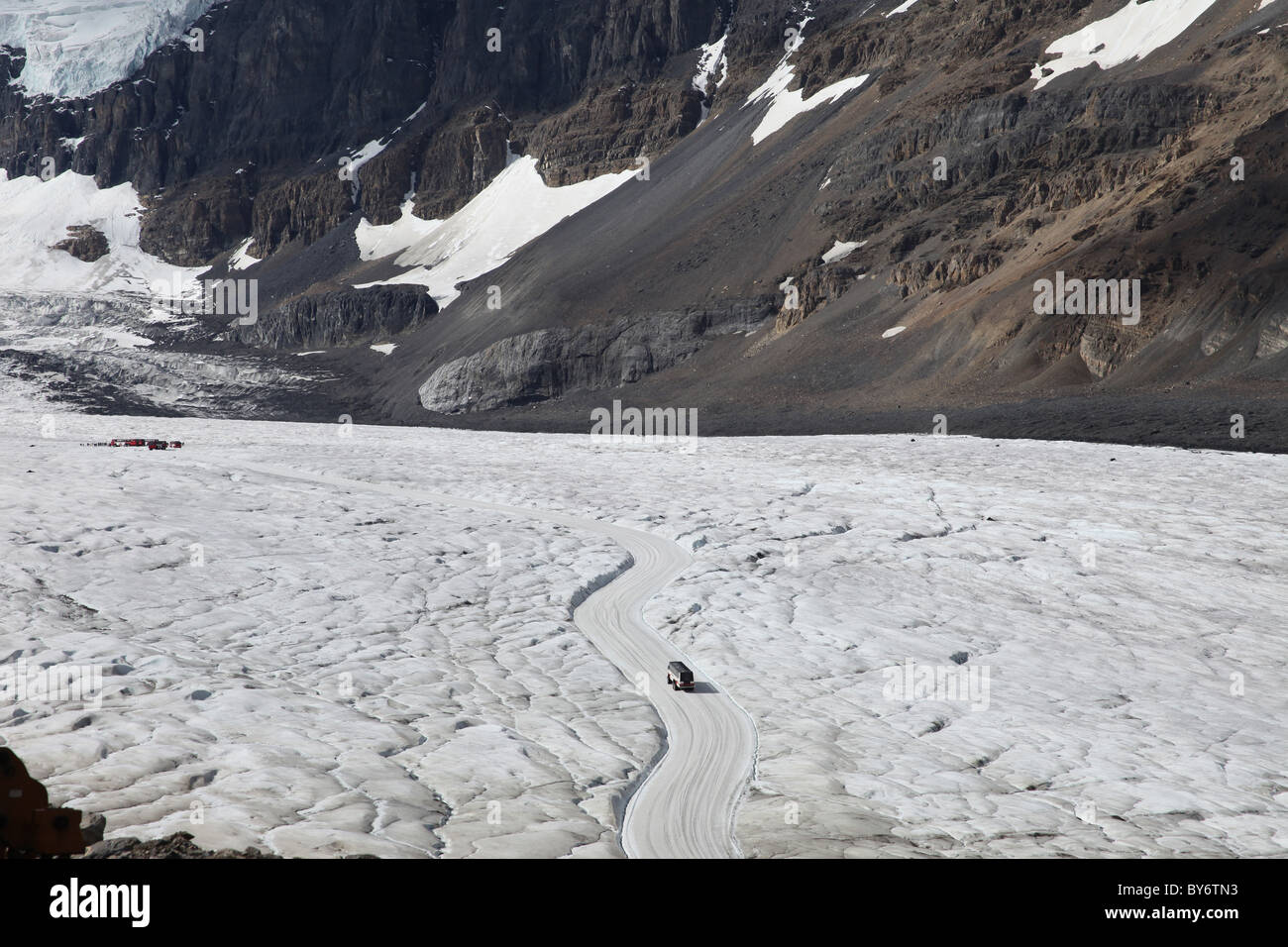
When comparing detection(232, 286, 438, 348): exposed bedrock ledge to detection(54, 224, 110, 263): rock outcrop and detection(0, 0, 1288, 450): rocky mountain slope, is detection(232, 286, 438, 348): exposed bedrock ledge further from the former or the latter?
detection(54, 224, 110, 263): rock outcrop

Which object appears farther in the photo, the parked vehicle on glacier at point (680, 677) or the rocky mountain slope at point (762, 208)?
the rocky mountain slope at point (762, 208)

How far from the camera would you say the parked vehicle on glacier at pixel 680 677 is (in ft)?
53.3

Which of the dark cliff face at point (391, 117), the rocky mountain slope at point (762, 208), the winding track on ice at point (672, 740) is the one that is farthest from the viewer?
the dark cliff face at point (391, 117)

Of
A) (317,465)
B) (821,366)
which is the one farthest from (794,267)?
(317,465)

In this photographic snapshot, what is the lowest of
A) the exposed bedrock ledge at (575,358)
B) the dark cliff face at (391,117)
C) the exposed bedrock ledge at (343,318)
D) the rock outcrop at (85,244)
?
the exposed bedrock ledge at (575,358)

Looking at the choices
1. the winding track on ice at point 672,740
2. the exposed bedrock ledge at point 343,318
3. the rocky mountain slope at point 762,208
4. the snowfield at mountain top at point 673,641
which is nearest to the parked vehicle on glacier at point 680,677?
the winding track on ice at point 672,740

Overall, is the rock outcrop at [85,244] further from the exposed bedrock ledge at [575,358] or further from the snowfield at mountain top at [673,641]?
the snowfield at mountain top at [673,641]

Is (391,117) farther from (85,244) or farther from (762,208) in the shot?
(762,208)

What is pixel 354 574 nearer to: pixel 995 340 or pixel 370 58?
pixel 995 340

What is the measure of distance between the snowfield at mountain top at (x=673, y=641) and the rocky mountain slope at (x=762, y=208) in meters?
24.8

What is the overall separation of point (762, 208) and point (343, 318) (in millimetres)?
64906

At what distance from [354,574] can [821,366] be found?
61918 mm

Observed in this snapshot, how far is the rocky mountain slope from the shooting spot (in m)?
63.9
